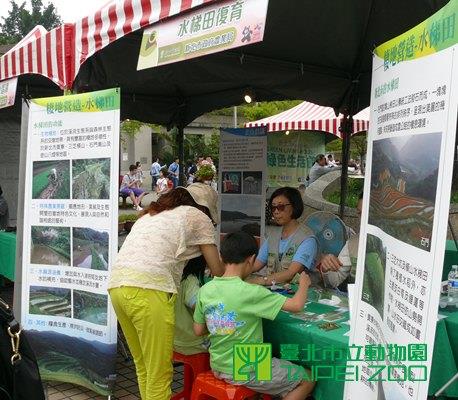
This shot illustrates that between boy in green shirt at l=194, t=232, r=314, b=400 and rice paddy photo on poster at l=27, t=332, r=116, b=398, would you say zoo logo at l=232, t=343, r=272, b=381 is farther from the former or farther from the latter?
rice paddy photo on poster at l=27, t=332, r=116, b=398

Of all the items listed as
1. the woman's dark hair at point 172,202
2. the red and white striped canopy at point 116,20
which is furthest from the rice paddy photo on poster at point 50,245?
the red and white striped canopy at point 116,20

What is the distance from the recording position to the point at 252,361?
8.50 feet

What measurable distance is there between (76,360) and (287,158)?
3.74 metres

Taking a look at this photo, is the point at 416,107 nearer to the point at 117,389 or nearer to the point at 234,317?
the point at 234,317

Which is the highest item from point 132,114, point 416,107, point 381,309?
point 132,114

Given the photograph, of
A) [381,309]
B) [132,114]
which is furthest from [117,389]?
[132,114]

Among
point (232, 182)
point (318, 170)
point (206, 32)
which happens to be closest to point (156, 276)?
point (206, 32)

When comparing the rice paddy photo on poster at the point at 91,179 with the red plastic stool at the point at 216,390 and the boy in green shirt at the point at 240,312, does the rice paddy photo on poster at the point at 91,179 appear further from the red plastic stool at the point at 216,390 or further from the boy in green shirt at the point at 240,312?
the red plastic stool at the point at 216,390

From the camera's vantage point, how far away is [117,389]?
3.75m

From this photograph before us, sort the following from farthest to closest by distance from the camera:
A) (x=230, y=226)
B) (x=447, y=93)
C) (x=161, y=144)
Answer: (x=161, y=144), (x=230, y=226), (x=447, y=93)

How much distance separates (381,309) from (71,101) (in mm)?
2614

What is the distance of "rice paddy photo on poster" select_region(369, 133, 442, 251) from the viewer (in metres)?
1.54

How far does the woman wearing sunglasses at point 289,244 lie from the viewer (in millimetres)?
3385

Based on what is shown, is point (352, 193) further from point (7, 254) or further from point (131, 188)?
point (7, 254)
